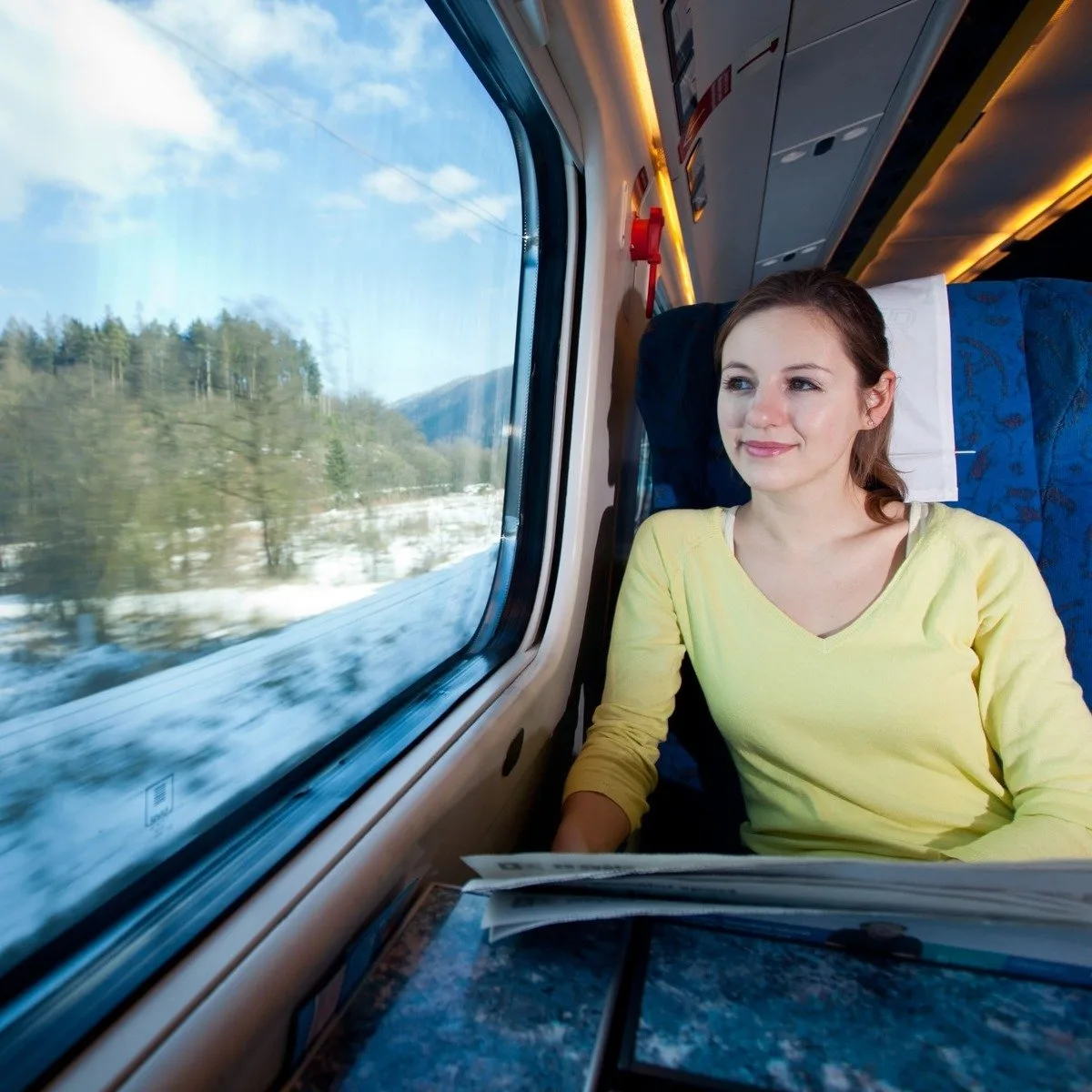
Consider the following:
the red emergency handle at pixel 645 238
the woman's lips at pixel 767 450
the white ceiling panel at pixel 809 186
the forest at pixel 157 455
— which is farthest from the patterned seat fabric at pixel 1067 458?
the white ceiling panel at pixel 809 186

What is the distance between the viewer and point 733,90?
2.59m

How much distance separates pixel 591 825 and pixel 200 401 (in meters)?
0.76

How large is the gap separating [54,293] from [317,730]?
0.55 m

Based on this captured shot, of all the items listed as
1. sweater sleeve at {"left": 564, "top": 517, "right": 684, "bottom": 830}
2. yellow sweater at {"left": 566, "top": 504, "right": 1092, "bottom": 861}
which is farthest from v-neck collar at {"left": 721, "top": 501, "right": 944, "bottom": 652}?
sweater sleeve at {"left": 564, "top": 517, "right": 684, "bottom": 830}

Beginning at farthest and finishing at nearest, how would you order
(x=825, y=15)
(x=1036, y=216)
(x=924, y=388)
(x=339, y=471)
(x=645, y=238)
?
1. (x=1036, y=216)
2. (x=825, y=15)
3. (x=645, y=238)
4. (x=924, y=388)
5. (x=339, y=471)

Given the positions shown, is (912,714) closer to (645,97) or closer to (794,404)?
(794,404)

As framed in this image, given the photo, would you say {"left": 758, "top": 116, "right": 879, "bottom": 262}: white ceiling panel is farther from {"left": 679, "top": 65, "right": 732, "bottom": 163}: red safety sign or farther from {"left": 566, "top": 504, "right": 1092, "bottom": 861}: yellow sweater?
{"left": 566, "top": 504, "right": 1092, "bottom": 861}: yellow sweater

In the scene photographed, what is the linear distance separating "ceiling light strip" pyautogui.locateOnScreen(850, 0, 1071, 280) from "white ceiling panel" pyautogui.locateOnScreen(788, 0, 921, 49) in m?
0.59

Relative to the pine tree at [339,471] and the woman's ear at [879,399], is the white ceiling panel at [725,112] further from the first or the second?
the pine tree at [339,471]

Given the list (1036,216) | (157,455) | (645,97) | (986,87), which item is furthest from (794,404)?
(1036,216)

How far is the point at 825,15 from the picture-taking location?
2330mm

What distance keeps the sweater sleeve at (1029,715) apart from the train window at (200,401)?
0.90 metres

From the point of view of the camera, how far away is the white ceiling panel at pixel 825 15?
89.0 inches

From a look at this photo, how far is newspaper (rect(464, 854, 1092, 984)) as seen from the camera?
1.66 ft
